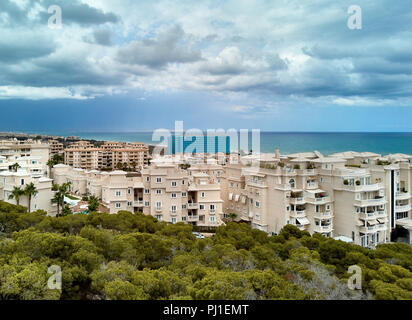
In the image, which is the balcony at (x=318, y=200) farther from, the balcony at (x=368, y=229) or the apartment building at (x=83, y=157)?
the apartment building at (x=83, y=157)

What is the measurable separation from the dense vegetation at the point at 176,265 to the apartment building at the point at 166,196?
9.61 m

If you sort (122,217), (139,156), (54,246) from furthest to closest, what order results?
(139,156), (122,217), (54,246)

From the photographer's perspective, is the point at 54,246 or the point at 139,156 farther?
the point at 139,156

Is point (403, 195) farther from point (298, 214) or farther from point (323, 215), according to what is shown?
point (298, 214)

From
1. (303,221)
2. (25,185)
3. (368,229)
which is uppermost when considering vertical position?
(25,185)

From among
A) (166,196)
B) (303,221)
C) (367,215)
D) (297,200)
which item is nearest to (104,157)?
(166,196)

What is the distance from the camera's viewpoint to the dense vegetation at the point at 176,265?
38.1 ft

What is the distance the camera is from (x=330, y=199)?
3269 cm

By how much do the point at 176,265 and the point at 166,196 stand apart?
1824cm
